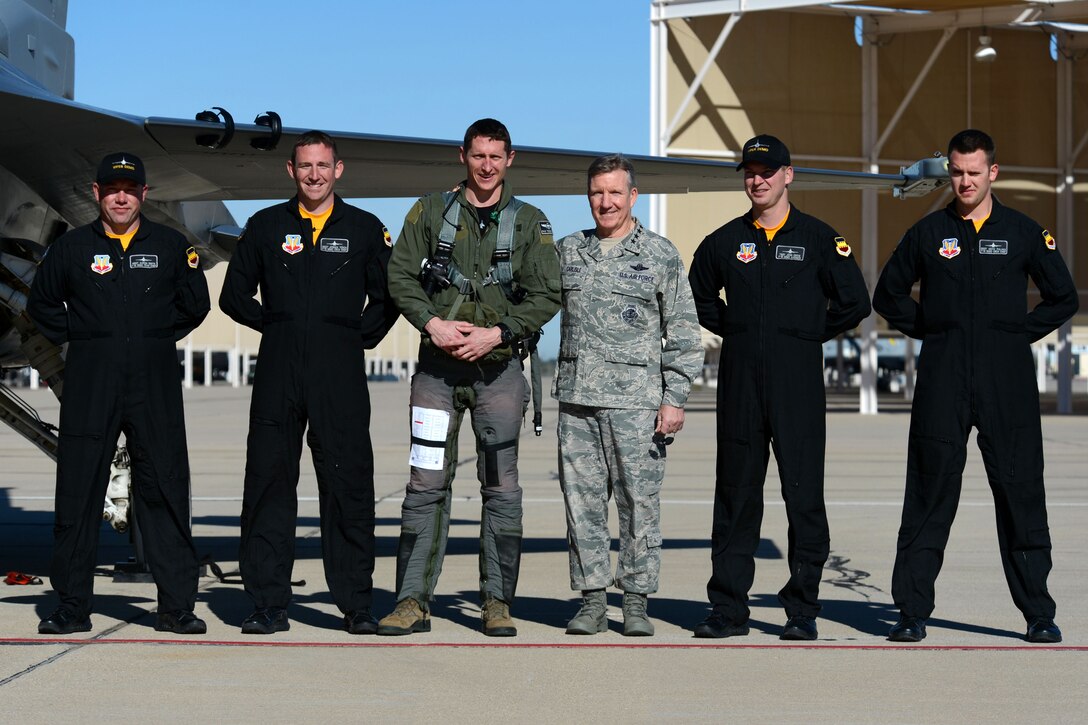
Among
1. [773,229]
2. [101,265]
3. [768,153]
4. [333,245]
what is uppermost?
[768,153]

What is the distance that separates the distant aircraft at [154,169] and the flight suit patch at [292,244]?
1649 millimetres

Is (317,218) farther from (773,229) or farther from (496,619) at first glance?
(773,229)

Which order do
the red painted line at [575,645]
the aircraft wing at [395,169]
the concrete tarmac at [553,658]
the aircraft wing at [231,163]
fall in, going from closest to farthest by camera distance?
the concrete tarmac at [553,658]
the red painted line at [575,645]
the aircraft wing at [231,163]
the aircraft wing at [395,169]

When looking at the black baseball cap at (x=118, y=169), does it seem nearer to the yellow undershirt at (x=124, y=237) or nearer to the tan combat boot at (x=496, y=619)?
Result: the yellow undershirt at (x=124, y=237)

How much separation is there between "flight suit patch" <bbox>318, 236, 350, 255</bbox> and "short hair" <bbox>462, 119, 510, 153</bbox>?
28.5 inches

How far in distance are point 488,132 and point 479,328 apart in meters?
0.89

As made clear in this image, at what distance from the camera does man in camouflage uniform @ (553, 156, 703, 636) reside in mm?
6113

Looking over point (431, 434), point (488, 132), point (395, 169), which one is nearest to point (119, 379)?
point (431, 434)

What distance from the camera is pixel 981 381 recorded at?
603cm

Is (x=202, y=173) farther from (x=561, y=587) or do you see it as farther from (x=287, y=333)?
(x=561, y=587)

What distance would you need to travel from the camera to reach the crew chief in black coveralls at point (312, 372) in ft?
19.9

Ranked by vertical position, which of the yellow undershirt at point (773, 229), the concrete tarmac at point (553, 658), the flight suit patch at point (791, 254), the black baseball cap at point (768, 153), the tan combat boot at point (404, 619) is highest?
the black baseball cap at point (768, 153)

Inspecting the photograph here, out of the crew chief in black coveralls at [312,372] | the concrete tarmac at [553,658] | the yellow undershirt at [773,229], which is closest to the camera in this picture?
the concrete tarmac at [553,658]

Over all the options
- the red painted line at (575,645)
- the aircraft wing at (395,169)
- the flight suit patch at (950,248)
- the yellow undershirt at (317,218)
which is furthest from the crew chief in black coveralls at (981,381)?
the yellow undershirt at (317,218)
